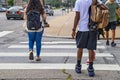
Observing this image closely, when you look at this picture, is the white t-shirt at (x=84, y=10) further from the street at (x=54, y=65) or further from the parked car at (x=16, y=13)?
the parked car at (x=16, y=13)

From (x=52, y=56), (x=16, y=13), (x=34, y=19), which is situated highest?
(x=34, y=19)

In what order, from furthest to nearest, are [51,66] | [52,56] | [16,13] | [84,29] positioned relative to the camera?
[16,13] < [52,56] < [51,66] < [84,29]

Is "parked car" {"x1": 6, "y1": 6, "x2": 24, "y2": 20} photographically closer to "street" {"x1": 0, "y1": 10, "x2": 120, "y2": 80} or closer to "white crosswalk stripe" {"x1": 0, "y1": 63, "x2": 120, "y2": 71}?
"street" {"x1": 0, "y1": 10, "x2": 120, "y2": 80}

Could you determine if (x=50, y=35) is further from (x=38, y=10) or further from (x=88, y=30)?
(x=88, y=30)

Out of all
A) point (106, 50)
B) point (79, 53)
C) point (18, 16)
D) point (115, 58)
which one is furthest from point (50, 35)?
point (18, 16)

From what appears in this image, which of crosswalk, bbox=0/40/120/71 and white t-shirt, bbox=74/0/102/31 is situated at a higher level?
white t-shirt, bbox=74/0/102/31

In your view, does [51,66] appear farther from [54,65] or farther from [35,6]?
[35,6]

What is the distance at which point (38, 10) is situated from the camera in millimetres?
8648

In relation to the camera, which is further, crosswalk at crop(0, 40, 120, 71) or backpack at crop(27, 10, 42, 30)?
backpack at crop(27, 10, 42, 30)

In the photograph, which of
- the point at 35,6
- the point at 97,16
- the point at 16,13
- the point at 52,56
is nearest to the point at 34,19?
the point at 35,6

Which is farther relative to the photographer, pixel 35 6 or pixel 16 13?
pixel 16 13

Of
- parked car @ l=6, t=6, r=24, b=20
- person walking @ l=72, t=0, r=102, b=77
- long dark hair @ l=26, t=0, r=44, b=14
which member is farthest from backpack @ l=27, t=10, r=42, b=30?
parked car @ l=6, t=6, r=24, b=20

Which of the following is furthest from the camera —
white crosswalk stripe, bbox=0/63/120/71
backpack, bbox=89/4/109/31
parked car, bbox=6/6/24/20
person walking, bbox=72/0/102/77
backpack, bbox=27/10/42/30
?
parked car, bbox=6/6/24/20

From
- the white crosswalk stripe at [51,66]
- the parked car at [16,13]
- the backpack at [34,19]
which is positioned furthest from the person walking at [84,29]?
the parked car at [16,13]
